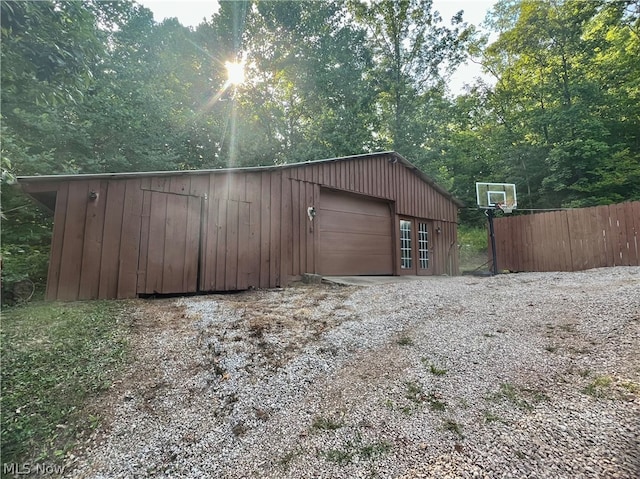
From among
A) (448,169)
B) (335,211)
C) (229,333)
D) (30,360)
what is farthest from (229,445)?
(448,169)

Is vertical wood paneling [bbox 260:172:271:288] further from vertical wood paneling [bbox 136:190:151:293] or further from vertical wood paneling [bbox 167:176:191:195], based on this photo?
vertical wood paneling [bbox 136:190:151:293]

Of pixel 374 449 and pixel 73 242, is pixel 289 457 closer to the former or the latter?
pixel 374 449

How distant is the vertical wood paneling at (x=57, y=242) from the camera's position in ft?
14.5

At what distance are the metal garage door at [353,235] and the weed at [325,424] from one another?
5.10 meters

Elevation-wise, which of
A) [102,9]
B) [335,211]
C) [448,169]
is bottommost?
[335,211]

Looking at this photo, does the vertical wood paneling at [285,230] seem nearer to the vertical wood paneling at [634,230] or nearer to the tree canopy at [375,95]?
the tree canopy at [375,95]

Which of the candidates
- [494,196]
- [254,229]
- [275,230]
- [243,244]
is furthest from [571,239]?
[243,244]

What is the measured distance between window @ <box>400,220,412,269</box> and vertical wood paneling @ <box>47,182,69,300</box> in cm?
764

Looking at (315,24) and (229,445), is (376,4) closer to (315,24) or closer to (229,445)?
(315,24)

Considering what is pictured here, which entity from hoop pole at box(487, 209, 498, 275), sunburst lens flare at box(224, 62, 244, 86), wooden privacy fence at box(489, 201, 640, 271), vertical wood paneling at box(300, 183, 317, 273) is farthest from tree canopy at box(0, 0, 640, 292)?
vertical wood paneling at box(300, 183, 317, 273)

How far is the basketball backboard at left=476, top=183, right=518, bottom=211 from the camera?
9672 mm

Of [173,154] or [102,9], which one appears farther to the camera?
[102,9]

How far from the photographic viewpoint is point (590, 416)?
1.70m

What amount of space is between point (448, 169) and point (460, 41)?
694cm
